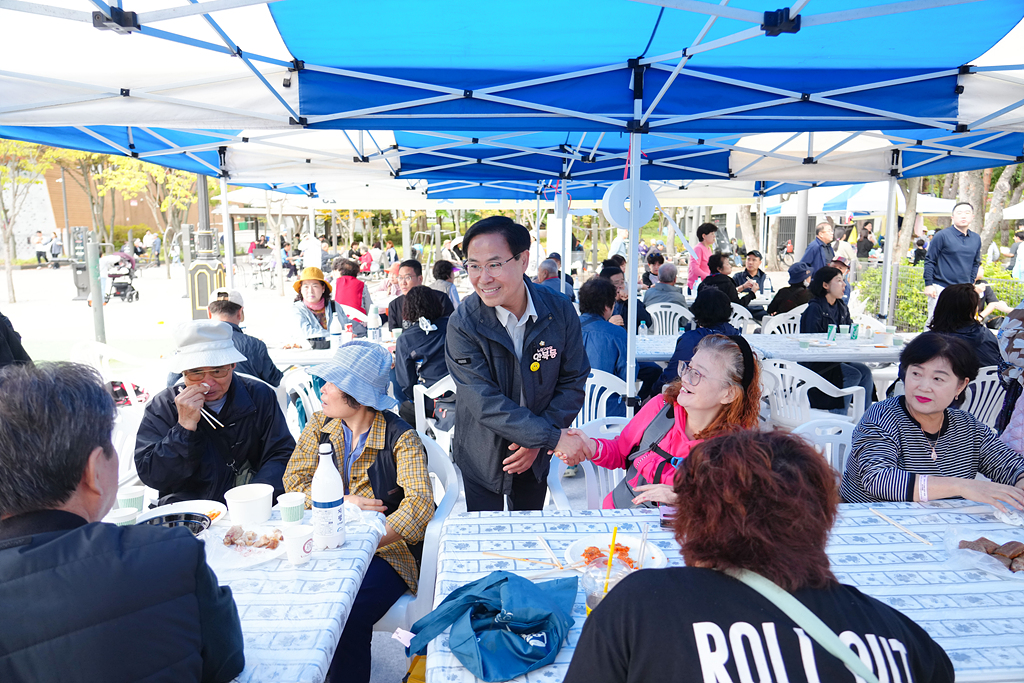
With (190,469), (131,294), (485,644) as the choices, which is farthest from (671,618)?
(131,294)

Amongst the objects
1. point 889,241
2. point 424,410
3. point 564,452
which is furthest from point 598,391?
point 889,241

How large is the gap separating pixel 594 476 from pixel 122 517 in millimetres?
1971

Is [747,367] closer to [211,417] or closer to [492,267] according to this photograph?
[492,267]

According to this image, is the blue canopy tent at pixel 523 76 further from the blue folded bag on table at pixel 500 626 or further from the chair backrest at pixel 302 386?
the blue folded bag on table at pixel 500 626

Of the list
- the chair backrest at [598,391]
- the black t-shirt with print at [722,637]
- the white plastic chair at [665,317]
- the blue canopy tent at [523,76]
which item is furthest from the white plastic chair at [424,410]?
the white plastic chair at [665,317]

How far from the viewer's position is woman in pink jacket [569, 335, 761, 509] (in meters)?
2.62

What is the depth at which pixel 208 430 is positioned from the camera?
2826 millimetres

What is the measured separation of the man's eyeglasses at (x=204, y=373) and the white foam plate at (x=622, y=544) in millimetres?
1721

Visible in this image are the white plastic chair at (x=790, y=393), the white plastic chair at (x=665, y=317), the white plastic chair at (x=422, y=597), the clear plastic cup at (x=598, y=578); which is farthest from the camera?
the white plastic chair at (x=665, y=317)

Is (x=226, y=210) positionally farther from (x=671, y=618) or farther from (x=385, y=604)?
(x=671, y=618)

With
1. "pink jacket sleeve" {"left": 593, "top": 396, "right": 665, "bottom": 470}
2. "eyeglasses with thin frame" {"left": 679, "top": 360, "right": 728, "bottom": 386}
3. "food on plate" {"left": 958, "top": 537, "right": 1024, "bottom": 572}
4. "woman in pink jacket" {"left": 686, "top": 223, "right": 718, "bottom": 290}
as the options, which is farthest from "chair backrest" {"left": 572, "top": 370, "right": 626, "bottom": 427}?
"woman in pink jacket" {"left": 686, "top": 223, "right": 718, "bottom": 290}

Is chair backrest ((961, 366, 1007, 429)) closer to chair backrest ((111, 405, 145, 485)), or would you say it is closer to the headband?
the headband

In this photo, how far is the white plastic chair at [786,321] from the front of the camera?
7.74 metres

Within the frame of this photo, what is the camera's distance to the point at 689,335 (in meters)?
4.59
